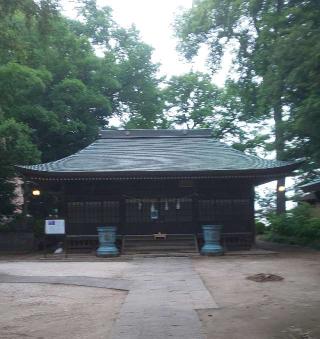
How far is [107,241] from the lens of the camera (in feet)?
64.1

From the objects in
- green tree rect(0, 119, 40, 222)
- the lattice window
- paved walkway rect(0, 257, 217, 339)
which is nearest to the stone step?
the lattice window

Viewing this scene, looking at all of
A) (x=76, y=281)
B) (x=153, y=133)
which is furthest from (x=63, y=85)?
(x=76, y=281)

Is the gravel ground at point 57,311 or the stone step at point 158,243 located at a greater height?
the stone step at point 158,243

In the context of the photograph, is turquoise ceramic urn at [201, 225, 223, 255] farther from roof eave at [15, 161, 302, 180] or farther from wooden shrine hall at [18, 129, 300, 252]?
roof eave at [15, 161, 302, 180]

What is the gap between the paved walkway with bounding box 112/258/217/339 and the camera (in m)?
6.92

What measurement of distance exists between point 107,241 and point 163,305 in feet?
35.6

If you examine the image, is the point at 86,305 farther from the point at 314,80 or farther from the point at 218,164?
the point at 218,164

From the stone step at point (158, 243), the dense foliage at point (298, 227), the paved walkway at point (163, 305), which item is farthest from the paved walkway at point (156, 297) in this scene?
the dense foliage at point (298, 227)

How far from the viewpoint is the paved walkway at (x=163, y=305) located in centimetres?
692

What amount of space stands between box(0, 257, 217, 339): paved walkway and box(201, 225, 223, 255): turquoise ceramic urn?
10.1 ft

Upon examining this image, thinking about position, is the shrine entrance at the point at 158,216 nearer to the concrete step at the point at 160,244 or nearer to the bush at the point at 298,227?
the concrete step at the point at 160,244

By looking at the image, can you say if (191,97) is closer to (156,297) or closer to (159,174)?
(159,174)

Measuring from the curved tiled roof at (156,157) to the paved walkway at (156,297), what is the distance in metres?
5.30

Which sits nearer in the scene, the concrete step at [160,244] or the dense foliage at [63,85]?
the dense foliage at [63,85]
